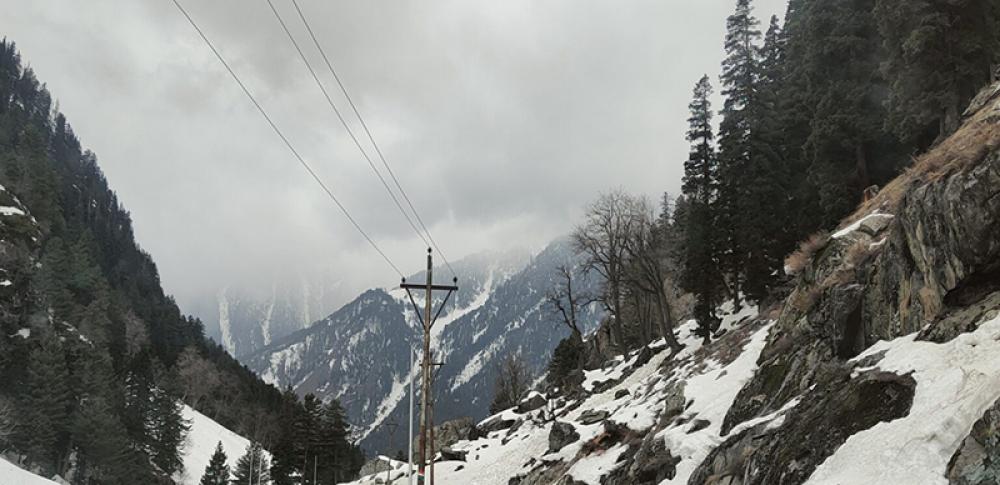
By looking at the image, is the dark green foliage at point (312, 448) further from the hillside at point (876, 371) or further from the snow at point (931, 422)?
the snow at point (931, 422)

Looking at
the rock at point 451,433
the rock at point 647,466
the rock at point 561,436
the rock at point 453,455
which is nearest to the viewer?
the rock at point 647,466

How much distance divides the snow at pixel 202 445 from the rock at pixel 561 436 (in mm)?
79773

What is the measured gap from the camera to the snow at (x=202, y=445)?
89256mm

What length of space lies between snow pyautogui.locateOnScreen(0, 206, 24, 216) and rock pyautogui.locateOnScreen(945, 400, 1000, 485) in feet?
439

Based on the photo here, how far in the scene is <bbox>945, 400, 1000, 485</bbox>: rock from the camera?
5688 mm

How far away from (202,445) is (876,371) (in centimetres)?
11103

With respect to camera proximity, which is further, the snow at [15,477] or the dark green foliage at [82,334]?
the dark green foliage at [82,334]

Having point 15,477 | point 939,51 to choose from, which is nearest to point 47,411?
point 15,477

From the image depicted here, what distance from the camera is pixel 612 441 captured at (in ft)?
68.4

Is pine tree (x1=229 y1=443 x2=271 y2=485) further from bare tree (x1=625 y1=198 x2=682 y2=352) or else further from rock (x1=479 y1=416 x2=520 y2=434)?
bare tree (x1=625 y1=198 x2=682 y2=352)

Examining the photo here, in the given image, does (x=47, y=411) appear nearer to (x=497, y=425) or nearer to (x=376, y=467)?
(x=376, y=467)

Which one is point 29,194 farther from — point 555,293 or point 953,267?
point 953,267

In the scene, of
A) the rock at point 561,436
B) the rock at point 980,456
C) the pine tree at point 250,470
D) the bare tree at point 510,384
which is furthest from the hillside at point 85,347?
the rock at point 980,456

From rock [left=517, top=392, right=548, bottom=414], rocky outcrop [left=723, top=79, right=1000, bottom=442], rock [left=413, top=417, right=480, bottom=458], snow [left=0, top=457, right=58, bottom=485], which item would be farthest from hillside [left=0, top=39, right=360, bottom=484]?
rocky outcrop [left=723, top=79, right=1000, bottom=442]
